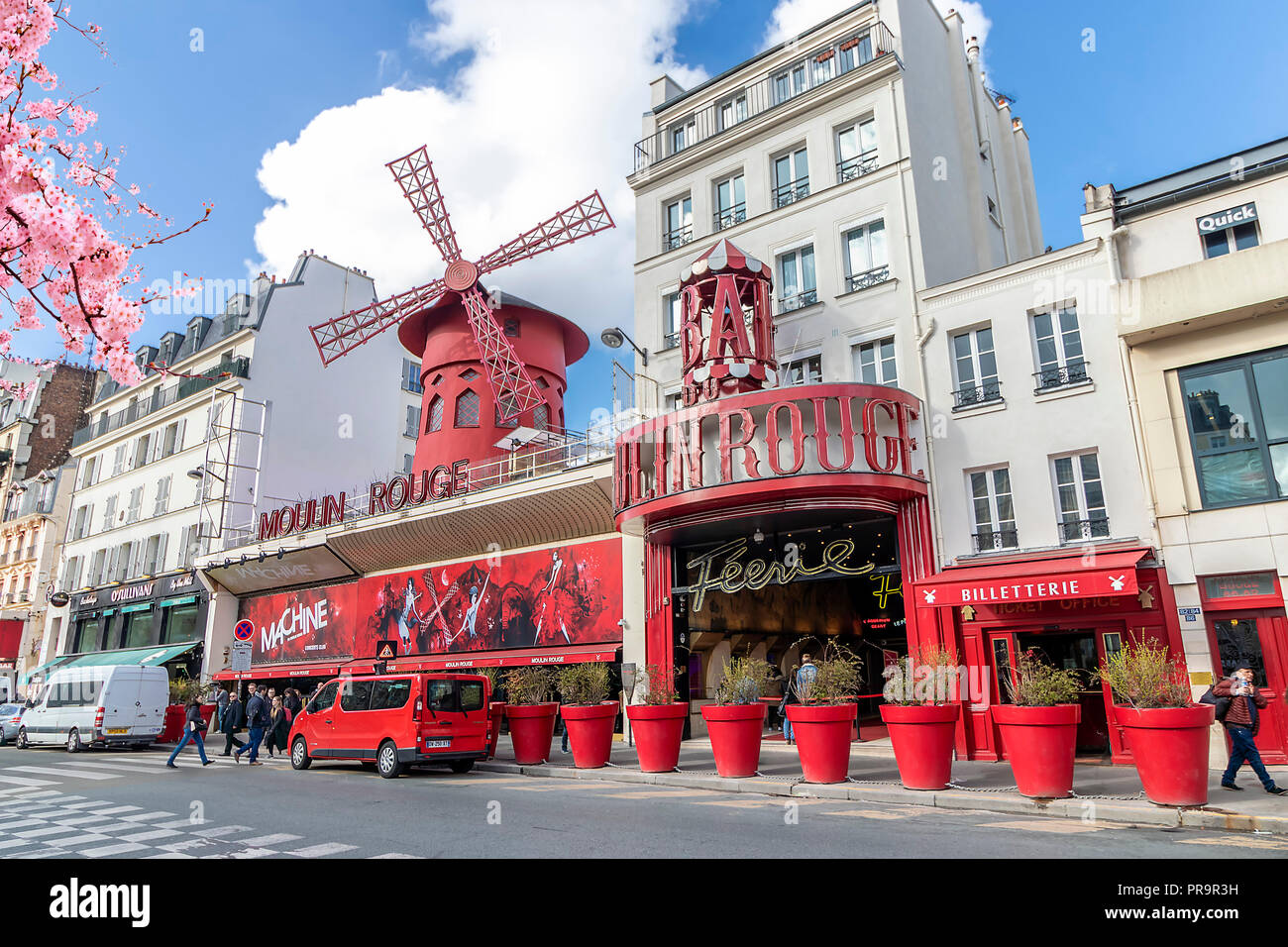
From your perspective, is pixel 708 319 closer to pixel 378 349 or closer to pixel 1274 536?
pixel 1274 536

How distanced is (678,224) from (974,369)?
27.0 ft

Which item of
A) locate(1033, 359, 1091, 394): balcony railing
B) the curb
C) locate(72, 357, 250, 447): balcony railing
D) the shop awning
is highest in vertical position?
locate(72, 357, 250, 447): balcony railing

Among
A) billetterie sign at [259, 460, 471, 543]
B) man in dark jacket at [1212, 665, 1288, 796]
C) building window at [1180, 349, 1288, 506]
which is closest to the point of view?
man in dark jacket at [1212, 665, 1288, 796]

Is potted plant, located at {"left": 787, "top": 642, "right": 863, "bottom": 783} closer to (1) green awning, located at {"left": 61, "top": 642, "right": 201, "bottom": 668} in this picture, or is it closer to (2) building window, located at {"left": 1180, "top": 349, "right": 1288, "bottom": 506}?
(2) building window, located at {"left": 1180, "top": 349, "right": 1288, "bottom": 506}

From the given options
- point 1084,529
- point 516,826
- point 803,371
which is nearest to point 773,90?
point 803,371

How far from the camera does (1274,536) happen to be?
11.0 m

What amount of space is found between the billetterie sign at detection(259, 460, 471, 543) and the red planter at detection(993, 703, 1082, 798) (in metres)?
15.8

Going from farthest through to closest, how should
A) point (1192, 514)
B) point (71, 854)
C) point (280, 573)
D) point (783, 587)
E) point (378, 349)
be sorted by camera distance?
point (378, 349), point (280, 573), point (783, 587), point (1192, 514), point (71, 854)

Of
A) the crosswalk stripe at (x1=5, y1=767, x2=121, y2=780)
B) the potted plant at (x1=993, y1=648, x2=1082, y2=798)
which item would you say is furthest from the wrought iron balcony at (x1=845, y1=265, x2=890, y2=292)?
the crosswalk stripe at (x1=5, y1=767, x2=121, y2=780)

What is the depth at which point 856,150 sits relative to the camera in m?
17.0

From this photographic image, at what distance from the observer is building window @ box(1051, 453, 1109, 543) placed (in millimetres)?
12578

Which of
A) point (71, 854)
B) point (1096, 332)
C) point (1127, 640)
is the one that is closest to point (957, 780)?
point (1127, 640)

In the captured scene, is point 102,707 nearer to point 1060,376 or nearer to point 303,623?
point 303,623
